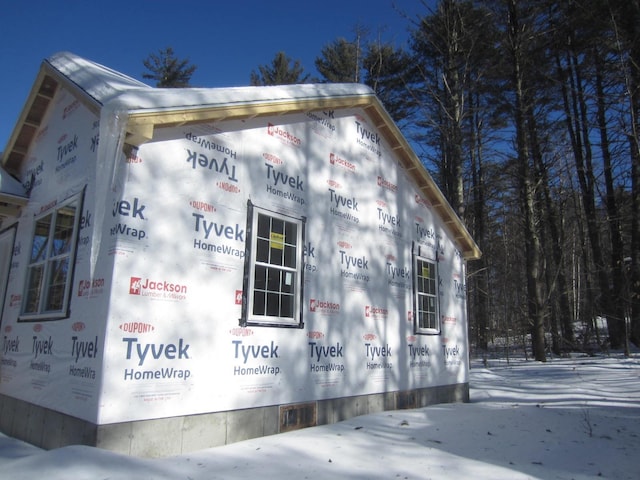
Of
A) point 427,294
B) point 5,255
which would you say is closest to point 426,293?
point 427,294

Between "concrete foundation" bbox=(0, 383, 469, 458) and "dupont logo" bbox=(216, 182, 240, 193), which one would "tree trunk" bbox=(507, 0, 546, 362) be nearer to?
"concrete foundation" bbox=(0, 383, 469, 458)

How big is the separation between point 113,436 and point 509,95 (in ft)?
62.9

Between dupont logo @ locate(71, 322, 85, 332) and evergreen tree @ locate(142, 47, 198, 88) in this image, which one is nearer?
dupont logo @ locate(71, 322, 85, 332)

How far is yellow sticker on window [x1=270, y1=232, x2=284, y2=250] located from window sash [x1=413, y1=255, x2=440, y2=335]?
360cm

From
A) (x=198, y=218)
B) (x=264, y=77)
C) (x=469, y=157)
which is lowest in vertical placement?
(x=198, y=218)

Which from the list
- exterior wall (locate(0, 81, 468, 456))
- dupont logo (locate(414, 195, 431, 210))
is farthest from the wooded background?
exterior wall (locate(0, 81, 468, 456))

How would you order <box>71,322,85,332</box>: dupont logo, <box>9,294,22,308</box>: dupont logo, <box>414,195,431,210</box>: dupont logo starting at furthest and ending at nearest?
<box>414,195,431,210</box>: dupont logo → <box>9,294,22,308</box>: dupont logo → <box>71,322,85,332</box>: dupont logo

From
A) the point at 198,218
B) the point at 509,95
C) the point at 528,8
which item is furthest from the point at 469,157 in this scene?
the point at 198,218

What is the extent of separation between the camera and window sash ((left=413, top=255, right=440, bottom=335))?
932 centimetres

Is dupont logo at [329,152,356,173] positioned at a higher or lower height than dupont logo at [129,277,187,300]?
higher

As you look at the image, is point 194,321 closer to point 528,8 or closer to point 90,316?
point 90,316

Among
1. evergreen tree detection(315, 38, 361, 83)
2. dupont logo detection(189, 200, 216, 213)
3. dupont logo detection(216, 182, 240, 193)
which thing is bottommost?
dupont logo detection(189, 200, 216, 213)

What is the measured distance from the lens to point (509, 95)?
18828 mm

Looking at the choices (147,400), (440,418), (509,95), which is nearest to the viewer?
(147,400)
